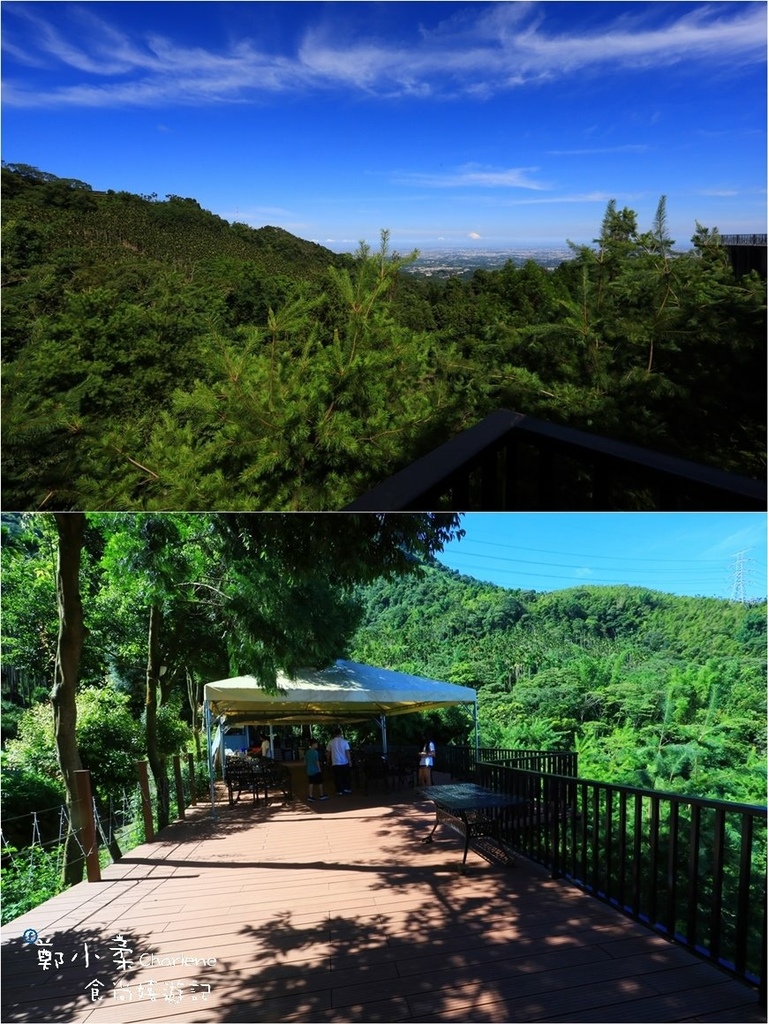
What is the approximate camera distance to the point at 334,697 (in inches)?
108

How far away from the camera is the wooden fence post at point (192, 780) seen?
266 centimetres

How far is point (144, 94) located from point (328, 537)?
37.8ft

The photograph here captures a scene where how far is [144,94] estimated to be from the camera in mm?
11328

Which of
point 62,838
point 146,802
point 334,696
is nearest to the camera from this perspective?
point 62,838

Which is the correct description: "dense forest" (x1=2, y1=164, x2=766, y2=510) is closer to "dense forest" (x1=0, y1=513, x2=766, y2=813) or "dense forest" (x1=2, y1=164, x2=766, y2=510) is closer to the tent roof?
→ the tent roof

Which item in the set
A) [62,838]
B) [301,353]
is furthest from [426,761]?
[301,353]

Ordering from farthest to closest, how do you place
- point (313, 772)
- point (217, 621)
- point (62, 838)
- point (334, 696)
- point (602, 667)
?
1. point (602, 667)
2. point (313, 772)
3. point (334, 696)
4. point (217, 621)
5. point (62, 838)

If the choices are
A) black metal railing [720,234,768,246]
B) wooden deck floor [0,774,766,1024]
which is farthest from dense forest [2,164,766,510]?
wooden deck floor [0,774,766,1024]

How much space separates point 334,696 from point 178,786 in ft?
2.25

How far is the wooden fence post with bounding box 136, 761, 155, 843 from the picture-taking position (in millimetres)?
2496

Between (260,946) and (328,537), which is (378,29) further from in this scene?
(260,946)

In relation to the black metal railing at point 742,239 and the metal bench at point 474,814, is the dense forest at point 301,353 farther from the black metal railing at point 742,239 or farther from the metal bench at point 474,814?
the metal bench at point 474,814

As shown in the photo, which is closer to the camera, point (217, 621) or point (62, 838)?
point (62, 838)

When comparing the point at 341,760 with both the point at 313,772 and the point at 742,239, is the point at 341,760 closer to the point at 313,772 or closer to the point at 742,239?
the point at 313,772
